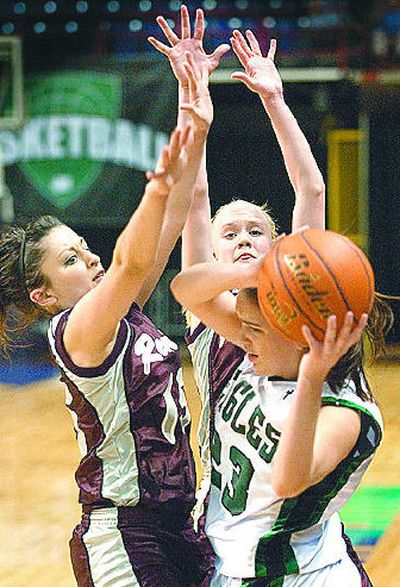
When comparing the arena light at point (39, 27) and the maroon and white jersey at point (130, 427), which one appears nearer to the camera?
the maroon and white jersey at point (130, 427)

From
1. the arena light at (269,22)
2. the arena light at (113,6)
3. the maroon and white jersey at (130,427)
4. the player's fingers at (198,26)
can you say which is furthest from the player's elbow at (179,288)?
the arena light at (113,6)

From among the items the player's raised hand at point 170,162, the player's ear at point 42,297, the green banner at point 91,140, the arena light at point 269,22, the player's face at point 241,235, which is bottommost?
the green banner at point 91,140

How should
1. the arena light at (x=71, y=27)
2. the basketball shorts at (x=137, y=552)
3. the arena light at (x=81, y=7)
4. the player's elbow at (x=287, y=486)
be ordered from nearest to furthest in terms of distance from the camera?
the player's elbow at (x=287, y=486), the basketball shorts at (x=137, y=552), the arena light at (x=71, y=27), the arena light at (x=81, y=7)

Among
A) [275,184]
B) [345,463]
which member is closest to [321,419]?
[345,463]

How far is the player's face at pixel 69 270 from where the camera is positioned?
2936 millimetres

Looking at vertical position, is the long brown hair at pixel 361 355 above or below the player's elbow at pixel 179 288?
below

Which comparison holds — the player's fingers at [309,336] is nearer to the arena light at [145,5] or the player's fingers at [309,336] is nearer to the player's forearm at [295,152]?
the player's forearm at [295,152]

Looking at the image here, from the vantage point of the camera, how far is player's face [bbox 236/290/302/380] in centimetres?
239

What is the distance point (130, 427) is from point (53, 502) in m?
3.50

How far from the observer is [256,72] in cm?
291

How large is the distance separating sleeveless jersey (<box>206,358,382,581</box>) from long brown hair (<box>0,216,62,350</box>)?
0.74 metres

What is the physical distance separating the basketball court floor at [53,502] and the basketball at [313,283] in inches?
89.3

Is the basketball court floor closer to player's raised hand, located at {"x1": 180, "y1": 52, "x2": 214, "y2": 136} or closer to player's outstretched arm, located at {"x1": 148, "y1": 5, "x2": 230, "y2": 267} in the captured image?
player's outstretched arm, located at {"x1": 148, "y1": 5, "x2": 230, "y2": 267}

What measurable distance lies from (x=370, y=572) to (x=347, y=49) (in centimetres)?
881
